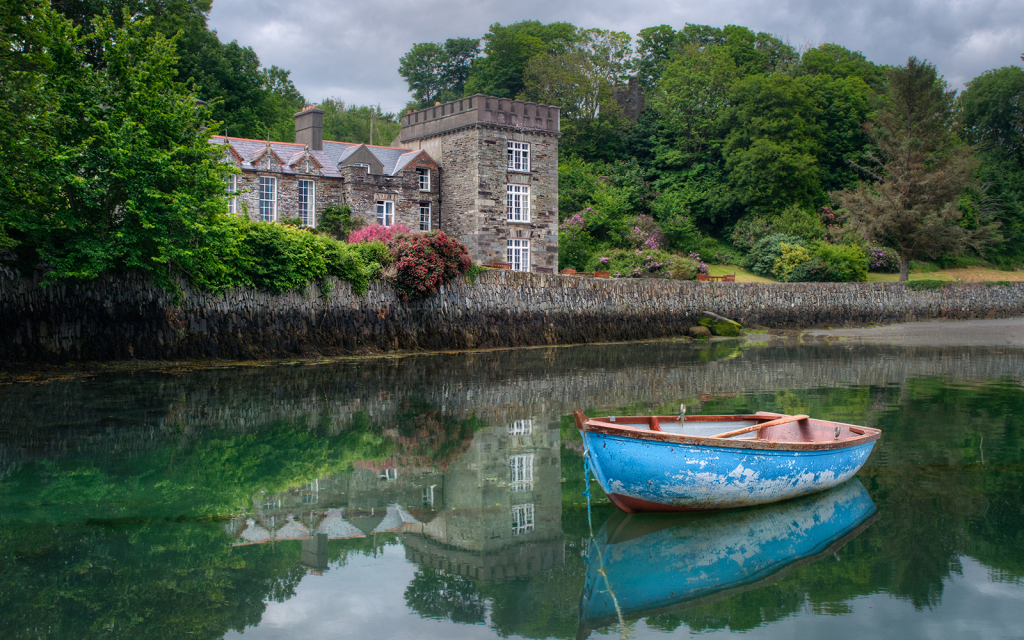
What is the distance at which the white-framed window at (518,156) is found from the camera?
3769 cm

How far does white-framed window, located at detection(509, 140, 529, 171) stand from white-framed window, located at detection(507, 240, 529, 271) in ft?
11.5

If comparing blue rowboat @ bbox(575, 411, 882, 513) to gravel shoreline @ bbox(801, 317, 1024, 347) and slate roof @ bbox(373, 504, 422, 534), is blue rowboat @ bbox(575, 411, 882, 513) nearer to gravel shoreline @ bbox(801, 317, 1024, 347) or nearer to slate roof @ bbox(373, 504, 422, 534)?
slate roof @ bbox(373, 504, 422, 534)

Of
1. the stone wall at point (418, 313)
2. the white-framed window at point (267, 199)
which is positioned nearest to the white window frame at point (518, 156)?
the stone wall at point (418, 313)

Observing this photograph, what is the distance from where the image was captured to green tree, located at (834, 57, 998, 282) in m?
40.8

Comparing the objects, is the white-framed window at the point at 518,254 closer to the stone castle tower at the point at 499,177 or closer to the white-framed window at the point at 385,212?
the stone castle tower at the point at 499,177

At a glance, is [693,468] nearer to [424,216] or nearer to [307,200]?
[307,200]

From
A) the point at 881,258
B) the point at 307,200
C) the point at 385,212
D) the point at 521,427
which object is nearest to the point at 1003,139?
the point at 881,258

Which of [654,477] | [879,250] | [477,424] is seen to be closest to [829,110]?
[879,250]

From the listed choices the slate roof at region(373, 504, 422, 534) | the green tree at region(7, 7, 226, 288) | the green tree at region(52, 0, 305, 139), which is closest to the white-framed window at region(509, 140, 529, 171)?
the green tree at region(52, 0, 305, 139)

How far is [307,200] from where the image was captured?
1363 inches

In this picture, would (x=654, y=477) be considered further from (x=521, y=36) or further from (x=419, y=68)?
(x=419, y=68)

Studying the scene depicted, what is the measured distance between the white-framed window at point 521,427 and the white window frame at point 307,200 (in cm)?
2355

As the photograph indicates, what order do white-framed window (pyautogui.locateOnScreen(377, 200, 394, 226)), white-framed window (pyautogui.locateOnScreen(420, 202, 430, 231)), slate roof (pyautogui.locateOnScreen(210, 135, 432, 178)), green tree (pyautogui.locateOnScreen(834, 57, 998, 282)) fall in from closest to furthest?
slate roof (pyautogui.locateOnScreen(210, 135, 432, 178)), white-framed window (pyautogui.locateOnScreen(377, 200, 394, 226)), white-framed window (pyautogui.locateOnScreen(420, 202, 430, 231)), green tree (pyautogui.locateOnScreen(834, 57, 998, 282))

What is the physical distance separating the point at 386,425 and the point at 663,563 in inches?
269
